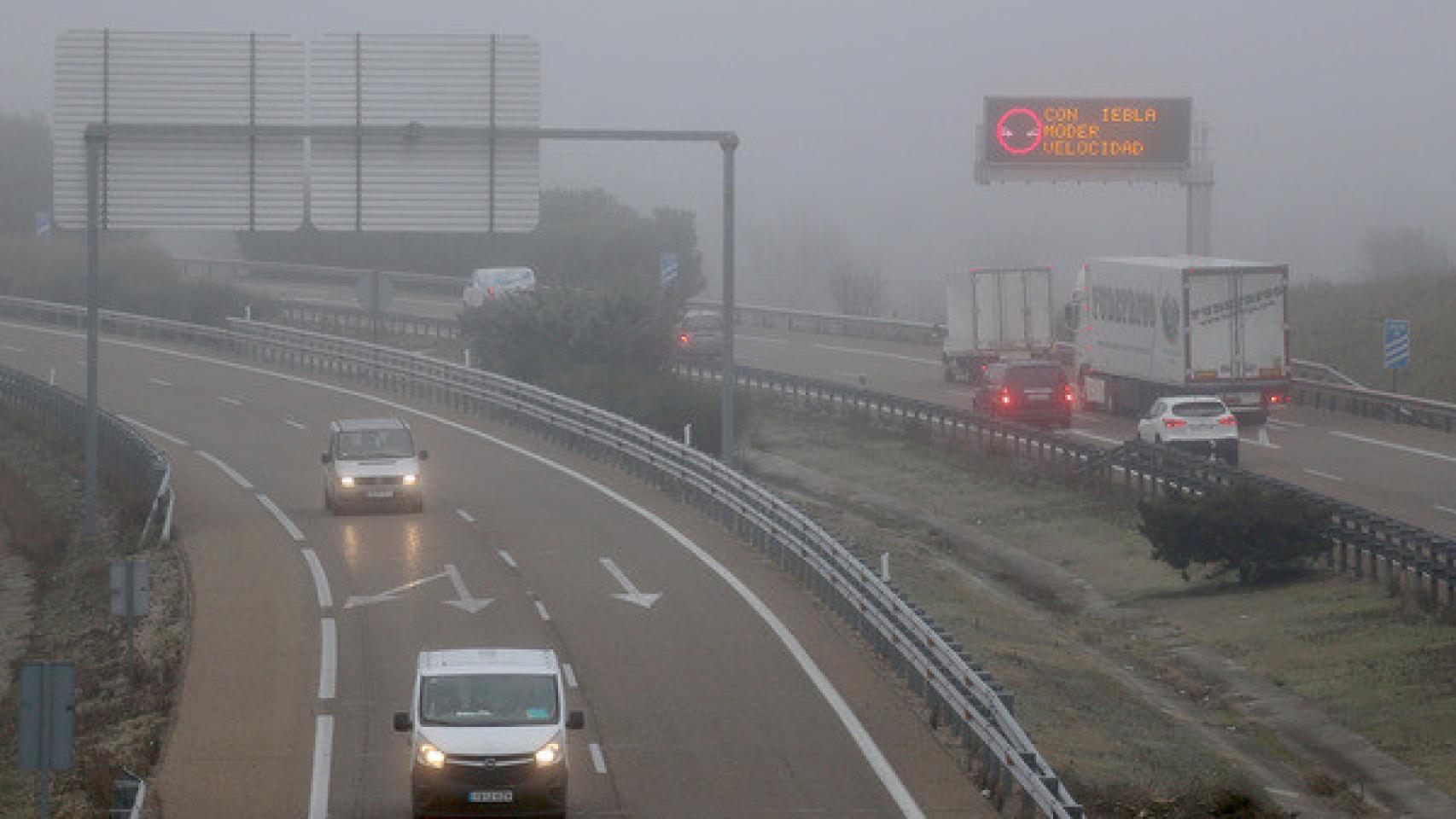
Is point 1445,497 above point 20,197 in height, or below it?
below

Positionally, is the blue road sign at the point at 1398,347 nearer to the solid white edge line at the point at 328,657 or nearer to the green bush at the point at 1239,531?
the green bush at the point at 1239,531

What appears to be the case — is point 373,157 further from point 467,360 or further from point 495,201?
point 467,360

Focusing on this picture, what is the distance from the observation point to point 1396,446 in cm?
5459

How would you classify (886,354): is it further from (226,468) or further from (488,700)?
(488,700)

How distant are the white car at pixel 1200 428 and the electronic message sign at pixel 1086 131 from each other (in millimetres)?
21854

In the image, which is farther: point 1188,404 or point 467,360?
point 467,360

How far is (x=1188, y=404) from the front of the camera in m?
51.7

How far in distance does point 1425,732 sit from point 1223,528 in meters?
10.6

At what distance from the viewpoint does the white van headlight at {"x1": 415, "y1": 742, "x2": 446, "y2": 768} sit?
20.7m

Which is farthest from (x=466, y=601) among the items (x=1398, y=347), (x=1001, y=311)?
(x=1001, y=311)

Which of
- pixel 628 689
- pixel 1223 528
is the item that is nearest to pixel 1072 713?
pixel 628 689

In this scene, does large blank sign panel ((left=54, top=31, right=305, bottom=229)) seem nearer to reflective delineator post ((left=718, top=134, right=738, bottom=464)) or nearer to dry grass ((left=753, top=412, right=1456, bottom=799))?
reflective delineator post ((left=718, top=134, right=738, bottom=464))

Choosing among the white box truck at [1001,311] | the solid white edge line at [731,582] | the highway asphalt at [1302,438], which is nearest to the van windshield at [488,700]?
the solid white edge line at [731,582]

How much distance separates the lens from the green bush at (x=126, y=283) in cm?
8712
